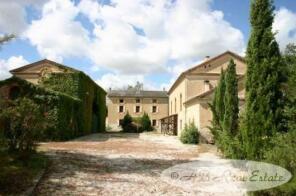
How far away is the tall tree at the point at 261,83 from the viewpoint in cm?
1178

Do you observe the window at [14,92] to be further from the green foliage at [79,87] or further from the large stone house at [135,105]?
the large stone house at [135,105]

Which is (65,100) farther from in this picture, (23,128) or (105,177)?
(105,177)

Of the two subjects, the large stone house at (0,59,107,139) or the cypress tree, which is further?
the large stone house at (0,59,107,139)

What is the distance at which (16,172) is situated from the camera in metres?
9.95

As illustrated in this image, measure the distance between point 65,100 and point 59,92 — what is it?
687mm

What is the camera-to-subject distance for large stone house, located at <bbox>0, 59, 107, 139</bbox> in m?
23.8

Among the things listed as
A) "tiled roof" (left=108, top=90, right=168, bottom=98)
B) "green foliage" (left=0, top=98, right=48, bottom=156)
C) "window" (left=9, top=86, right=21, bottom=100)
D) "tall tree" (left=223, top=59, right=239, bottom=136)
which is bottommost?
"green foliage" (left=0, top=98, right=48, bottom=156)

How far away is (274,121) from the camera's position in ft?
38.9

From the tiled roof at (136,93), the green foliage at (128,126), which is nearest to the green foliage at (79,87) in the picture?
the green foliage at (128,126)

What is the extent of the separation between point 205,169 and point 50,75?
20.2 meters

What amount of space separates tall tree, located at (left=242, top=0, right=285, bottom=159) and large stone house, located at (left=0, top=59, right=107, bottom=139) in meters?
10.3

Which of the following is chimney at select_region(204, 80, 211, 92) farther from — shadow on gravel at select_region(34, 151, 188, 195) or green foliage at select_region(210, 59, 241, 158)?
shadow on gravel at select_region(34, 151, 188, 195)

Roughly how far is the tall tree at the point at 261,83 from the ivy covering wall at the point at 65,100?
8.74 meters

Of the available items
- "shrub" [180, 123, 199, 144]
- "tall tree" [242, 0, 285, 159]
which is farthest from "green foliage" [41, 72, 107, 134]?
"tall tree" [242, 0, 285, 159]
